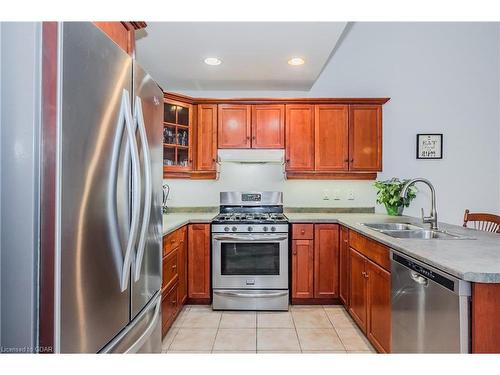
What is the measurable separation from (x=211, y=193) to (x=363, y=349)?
7.52ft

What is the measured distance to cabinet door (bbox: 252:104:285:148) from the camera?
3328 mm

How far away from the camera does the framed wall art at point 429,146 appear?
137 inches

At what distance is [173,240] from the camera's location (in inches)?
98.0

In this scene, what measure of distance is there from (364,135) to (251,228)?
5.60ft

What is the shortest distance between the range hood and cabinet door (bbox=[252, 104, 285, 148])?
10 cm

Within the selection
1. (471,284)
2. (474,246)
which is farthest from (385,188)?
(471,284)

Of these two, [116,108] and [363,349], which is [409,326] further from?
[116,108]

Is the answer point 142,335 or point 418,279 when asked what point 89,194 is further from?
point 418,279

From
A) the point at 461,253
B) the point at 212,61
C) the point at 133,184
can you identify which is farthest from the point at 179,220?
the point at 461,253

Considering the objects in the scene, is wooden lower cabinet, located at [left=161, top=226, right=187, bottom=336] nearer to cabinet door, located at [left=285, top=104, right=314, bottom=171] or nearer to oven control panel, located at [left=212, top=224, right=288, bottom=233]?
oven control panel, located at [left=212, top=224, right=288, bottom=233]

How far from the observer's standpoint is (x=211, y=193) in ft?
11.8

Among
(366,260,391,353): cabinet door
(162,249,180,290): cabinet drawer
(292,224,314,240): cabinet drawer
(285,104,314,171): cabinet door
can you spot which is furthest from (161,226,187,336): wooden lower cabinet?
(366,260,391,353): cabinet door

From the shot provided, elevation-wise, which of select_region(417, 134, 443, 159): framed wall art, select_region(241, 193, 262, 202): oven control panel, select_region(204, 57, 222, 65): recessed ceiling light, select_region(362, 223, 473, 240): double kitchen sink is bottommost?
select_region(362, 223, 473, 240): double kitchen sink

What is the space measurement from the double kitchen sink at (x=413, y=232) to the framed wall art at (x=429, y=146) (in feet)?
4.59
